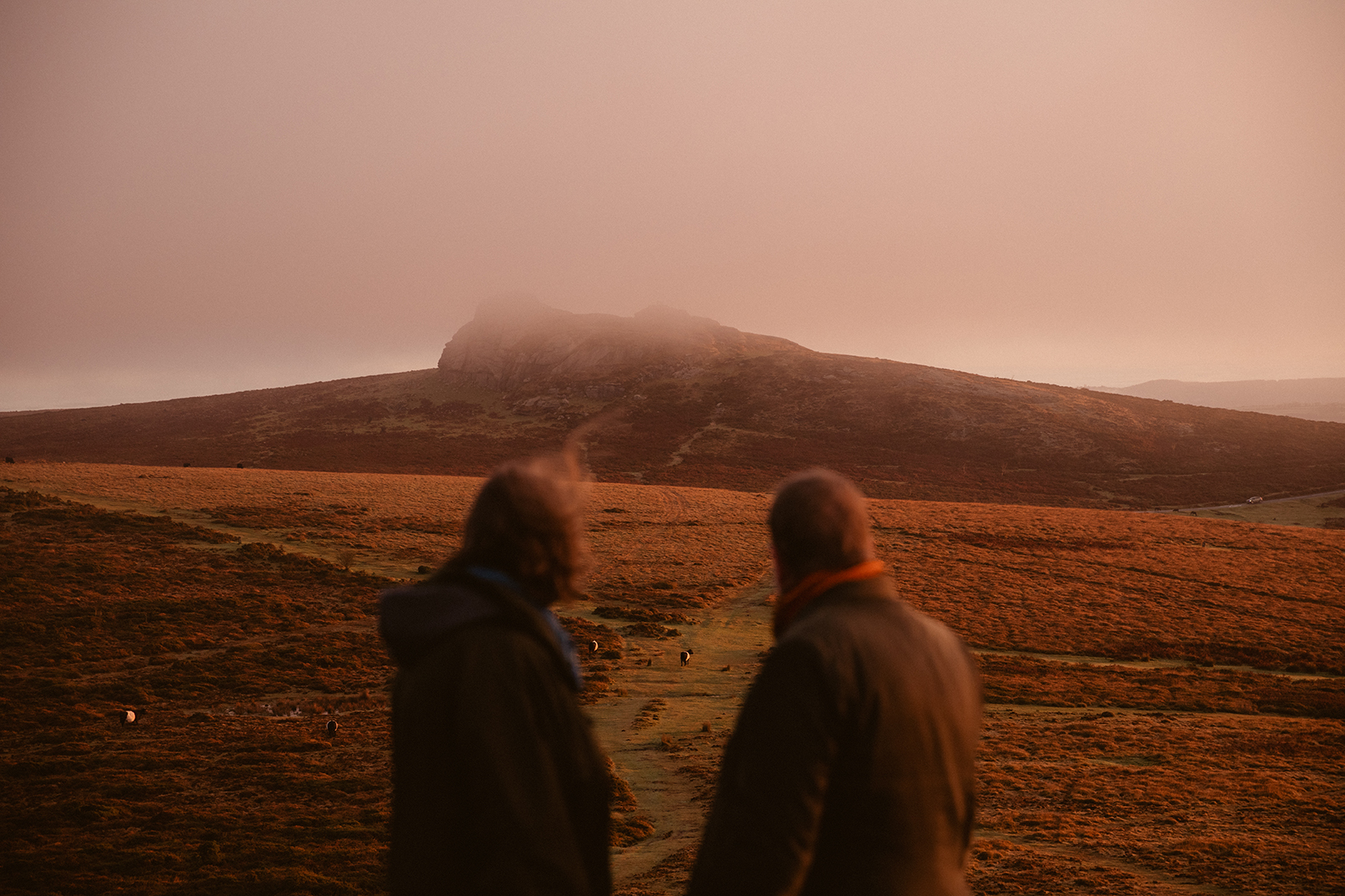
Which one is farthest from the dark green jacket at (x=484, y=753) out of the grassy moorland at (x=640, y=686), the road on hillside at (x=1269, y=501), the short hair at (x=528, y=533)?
the road on hillside at (x=1269, y=501)

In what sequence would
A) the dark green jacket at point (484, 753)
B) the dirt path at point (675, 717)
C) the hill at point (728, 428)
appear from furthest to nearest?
the hill at point (728, 428) → the dirt path at point (675, 717) → the dark green jacket at point (484, 753)

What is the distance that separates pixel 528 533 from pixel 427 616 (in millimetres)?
430

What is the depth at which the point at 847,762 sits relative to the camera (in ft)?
8.01

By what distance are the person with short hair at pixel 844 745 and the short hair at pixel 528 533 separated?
78 centimetres

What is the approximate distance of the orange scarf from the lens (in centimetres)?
261

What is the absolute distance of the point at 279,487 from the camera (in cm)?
4819

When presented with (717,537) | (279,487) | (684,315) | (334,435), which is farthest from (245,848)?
(684,315)

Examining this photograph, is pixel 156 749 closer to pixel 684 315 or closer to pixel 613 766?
pixel 613 766

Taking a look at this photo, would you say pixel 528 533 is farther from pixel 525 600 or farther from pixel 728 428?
pixel 728 428

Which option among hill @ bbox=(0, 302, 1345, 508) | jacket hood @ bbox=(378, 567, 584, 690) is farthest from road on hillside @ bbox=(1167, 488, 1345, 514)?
jacket hood @ bbox=(378, 567, 584, 690)

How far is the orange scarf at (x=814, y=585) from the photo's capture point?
8.57 ft

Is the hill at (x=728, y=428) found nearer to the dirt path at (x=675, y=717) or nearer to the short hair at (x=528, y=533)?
the dirt path at (x=675, y=717)

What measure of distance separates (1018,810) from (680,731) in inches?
273

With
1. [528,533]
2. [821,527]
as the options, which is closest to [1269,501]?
[821,527]
